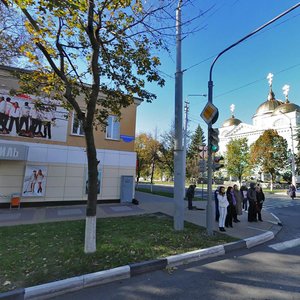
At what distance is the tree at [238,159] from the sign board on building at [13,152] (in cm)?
4449

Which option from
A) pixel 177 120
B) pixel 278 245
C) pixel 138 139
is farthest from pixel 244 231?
pixel 138 139

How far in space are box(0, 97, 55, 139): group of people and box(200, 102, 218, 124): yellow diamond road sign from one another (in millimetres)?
8262

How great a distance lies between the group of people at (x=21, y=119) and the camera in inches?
505

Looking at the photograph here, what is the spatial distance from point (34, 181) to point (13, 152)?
217 cm

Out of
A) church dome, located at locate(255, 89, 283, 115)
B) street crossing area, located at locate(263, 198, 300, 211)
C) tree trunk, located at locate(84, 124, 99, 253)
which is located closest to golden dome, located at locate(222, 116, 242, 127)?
church dome, located at locate(255, 89, 283, 115)

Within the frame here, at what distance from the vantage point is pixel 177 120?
8.48 metres

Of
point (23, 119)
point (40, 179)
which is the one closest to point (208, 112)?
point (40, 179)

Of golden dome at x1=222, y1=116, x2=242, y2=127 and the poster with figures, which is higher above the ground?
golden dome at x1=222, y1=116, x2=242, y2=127

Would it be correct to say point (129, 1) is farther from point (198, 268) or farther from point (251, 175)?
point (251, 175)

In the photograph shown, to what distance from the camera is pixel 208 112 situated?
8039 millimetres

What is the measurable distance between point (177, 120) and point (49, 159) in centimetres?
855

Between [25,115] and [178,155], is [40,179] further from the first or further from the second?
[178,155]

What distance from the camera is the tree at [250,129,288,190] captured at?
3906 cm

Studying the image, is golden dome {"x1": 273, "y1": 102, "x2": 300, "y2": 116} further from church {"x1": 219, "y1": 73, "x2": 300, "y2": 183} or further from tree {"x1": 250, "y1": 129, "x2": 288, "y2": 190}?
tree {"x1": 250, "y1": 129, "x2": 288, "y2": 190}
